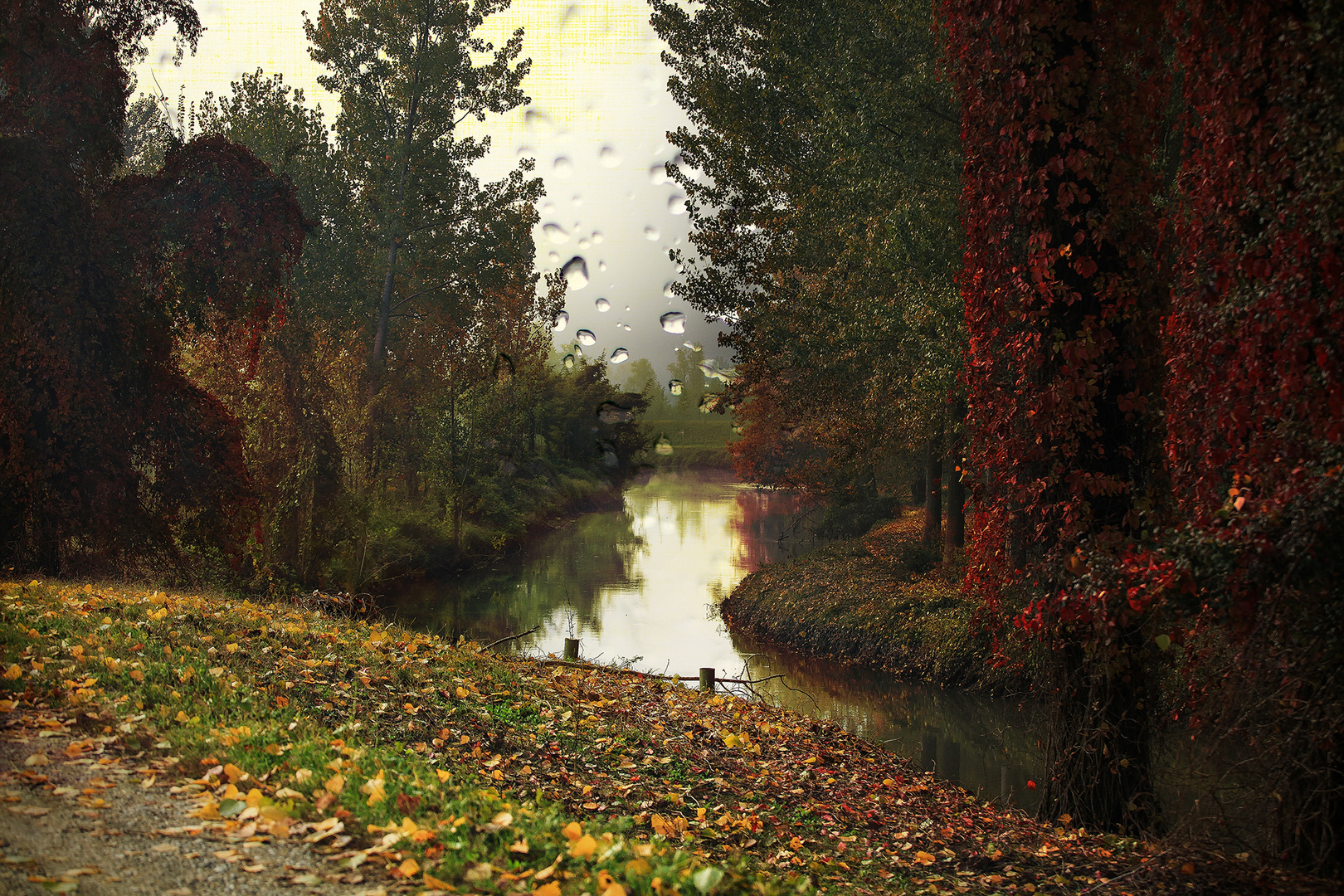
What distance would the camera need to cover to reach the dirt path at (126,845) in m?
3.21

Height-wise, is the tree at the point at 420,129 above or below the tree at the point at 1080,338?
above

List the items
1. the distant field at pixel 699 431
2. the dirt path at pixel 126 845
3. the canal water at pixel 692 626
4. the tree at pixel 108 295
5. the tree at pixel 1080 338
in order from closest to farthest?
the dirt path at pixel 126 845 < the tree at pixel 1080 338 < the tree at pixel 108 295 < the canal water at pixel 692 626 < the distant field at pixel 699 431

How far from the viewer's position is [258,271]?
12.2 m

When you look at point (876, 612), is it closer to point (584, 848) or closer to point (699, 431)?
point (584, 848)

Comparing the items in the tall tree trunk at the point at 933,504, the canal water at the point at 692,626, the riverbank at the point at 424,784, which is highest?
the tall tree trunk at the point at 933,504

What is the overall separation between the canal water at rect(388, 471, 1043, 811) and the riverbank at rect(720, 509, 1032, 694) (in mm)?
362

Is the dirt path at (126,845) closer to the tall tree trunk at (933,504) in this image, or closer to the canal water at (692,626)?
the canal water at (692,626)

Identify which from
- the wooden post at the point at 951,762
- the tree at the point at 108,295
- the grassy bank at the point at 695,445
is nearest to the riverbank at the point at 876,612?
the wooden post at the point at 951,762

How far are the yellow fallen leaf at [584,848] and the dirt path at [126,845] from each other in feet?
2.63

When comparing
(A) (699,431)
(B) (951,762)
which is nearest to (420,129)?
(B) (951,762)

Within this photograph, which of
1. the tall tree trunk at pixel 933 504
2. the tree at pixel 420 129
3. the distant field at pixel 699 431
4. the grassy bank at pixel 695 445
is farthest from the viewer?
the distant field at pixel 699 431

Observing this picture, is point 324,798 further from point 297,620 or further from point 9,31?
point 9,31

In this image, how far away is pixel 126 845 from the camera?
3.50 metres

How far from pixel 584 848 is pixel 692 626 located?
561 inches
